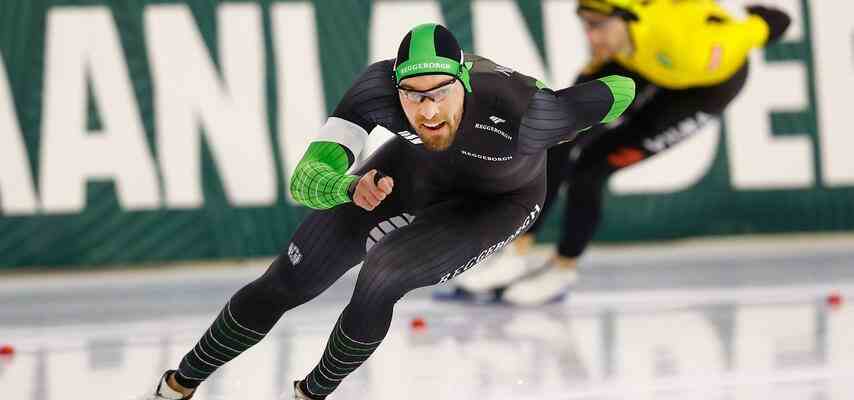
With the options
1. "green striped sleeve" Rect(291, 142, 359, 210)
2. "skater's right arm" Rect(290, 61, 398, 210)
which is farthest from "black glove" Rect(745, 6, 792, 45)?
"green striped sleeve" Rect(291, 142, 359, 210)

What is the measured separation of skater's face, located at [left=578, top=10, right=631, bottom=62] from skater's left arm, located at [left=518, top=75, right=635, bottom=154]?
7.39 feet

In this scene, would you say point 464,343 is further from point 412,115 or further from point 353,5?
point 353,5

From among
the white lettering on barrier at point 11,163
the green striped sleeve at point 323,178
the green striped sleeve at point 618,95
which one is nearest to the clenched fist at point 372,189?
the green striped sleeve at point 323,178

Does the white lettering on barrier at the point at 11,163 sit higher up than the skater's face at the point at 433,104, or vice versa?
the skater's face at the point at 433,104

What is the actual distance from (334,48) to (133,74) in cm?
123

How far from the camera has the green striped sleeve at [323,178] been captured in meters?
3.87

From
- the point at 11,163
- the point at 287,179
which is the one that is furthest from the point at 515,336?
the point at 11,163

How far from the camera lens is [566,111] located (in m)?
4.27

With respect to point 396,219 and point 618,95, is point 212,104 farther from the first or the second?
point 618,95

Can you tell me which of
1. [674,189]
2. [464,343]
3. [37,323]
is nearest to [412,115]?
[464,343]

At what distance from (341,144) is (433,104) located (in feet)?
1.14

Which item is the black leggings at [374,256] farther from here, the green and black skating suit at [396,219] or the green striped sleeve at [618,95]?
the green striped sleeve at [618,95]

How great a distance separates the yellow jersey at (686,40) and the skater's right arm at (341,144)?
8.89 ft

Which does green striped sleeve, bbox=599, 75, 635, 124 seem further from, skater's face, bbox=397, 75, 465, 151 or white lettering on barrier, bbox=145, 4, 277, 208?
white lettering on barrier, bbox=145, 4, 277, 208
